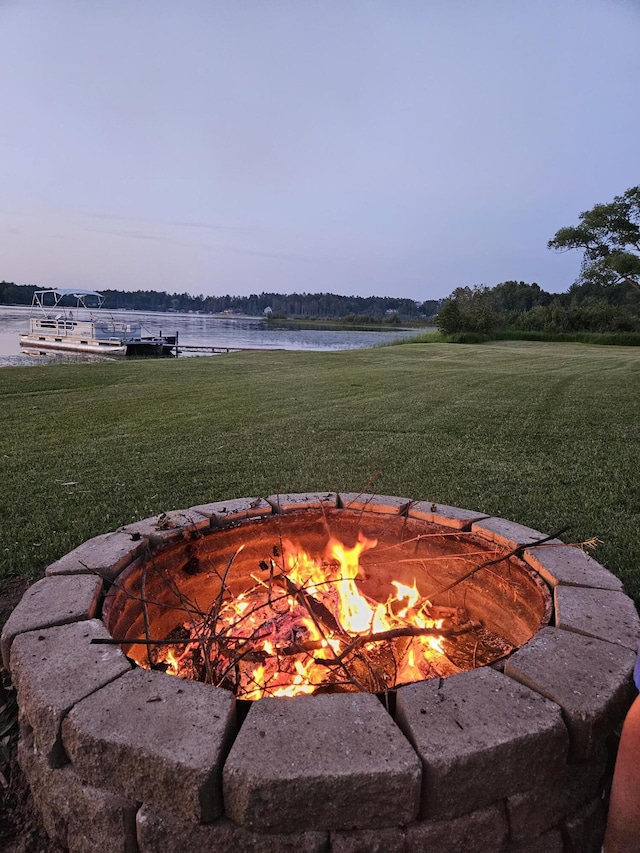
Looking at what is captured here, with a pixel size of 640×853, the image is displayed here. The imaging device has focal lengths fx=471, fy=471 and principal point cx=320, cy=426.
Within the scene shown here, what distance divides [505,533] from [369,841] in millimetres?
1473

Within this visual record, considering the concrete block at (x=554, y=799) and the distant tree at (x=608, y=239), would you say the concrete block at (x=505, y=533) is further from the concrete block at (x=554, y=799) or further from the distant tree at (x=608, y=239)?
the distant tree at (x=608, y=239)

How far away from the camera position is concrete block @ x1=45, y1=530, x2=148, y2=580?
192 cm

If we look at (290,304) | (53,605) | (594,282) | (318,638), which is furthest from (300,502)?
(290,304)

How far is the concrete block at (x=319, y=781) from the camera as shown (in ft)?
3.35

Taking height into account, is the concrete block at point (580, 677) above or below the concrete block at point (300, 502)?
above

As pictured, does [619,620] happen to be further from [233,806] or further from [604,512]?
[604,512]

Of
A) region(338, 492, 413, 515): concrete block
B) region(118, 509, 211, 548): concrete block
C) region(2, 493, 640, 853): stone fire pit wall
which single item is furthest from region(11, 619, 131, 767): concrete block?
region(338, 492, 413, 515): concrete block

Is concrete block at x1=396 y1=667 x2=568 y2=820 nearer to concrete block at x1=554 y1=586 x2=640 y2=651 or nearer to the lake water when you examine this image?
concrete block at x1=554 y1=586 x2=640 y2=651

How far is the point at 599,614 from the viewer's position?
1643 millimetres

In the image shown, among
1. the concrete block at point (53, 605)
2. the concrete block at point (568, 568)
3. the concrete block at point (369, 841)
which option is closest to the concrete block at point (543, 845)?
the concrete block at point (369, 841)

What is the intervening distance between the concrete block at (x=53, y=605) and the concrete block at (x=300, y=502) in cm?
98


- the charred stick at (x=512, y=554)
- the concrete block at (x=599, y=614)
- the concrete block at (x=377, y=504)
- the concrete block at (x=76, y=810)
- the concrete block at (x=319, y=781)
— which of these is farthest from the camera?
the concrete block at (x=377, y=504)

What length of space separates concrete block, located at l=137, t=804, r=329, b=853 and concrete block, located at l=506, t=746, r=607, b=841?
486mm

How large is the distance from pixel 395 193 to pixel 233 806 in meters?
27.6
